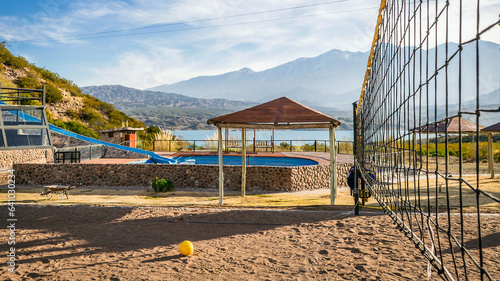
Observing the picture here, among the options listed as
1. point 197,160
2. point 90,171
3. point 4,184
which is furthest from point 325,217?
point 197,160

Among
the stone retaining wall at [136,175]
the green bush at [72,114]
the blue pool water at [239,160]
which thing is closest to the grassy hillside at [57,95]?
the green bush at [72,114]

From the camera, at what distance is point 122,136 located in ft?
70.3

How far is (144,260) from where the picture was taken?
4199 mm

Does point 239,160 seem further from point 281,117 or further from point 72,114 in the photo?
point 72,114

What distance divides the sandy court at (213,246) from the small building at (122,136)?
1457cm

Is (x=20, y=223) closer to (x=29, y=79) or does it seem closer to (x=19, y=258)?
(x=19, y=258)

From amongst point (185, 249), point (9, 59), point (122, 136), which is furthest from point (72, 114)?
point (185, 249)

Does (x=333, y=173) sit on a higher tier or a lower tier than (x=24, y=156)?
lower

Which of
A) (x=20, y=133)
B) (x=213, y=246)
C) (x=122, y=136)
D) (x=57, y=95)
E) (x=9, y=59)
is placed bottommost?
(x=213, y=246)

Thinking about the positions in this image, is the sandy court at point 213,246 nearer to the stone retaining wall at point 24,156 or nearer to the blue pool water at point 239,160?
the stone retaining wall at point 24,156

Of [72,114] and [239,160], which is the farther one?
[72,114]

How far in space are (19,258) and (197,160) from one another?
14173 mm

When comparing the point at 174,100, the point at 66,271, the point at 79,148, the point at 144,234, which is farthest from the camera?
the point at 174,100

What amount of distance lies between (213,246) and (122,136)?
721 inches
